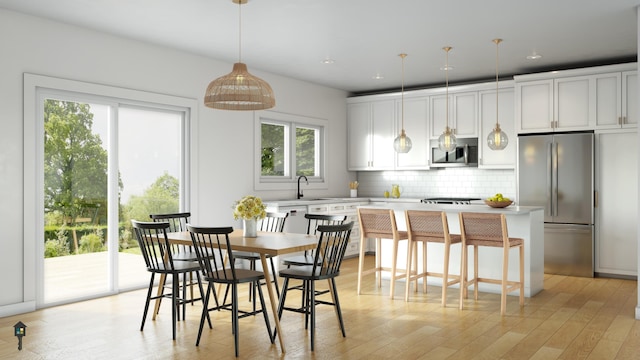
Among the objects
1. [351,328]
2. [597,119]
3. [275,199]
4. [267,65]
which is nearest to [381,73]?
[267,65]

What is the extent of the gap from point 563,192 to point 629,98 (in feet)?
4.49

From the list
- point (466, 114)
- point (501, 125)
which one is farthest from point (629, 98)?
point (466, 114)

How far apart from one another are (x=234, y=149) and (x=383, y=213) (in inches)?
93.0

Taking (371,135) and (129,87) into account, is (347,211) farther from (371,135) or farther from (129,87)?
(129,87)

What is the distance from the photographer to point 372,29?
562 centimetres

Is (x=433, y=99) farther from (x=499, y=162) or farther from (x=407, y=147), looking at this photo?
(x=407, y=147)

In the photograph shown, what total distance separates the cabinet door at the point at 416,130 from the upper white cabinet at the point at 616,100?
2.54m

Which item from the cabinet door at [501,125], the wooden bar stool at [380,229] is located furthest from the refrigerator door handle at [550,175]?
the wooden bar stool at [380,229]

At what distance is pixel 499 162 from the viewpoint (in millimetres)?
8039

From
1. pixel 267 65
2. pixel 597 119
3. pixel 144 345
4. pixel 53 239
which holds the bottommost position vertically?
pixel 144 345

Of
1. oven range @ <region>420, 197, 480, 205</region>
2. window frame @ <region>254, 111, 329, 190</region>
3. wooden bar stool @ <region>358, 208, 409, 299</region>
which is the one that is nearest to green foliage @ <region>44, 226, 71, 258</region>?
window frame @ <region>254, 111, 329, 190</region>

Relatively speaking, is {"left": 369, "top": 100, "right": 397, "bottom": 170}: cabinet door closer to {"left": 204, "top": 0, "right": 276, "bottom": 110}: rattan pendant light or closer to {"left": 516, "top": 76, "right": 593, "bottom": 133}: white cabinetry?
{"left": 516, "top": 76, "right": 593, "bottom": 133}: white cabinetry

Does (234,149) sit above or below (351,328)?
above

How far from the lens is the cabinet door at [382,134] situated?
9.06 meters
